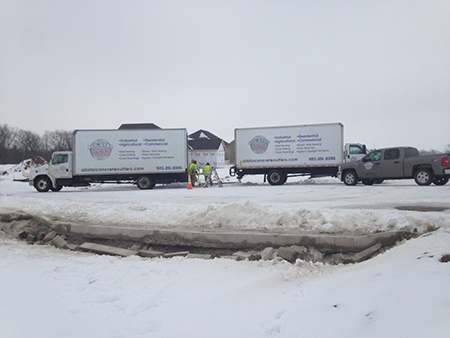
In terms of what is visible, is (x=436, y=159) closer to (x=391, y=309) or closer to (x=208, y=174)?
(x=208, y=174)

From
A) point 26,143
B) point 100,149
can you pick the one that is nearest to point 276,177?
point 100,149

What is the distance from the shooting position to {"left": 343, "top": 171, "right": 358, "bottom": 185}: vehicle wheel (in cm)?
1820

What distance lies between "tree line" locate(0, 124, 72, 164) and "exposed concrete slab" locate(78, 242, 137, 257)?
105 feet

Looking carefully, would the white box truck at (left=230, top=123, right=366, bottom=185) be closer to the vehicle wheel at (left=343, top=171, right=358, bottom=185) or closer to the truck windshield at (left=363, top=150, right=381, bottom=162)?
the vehicle wheel at (left=343, top=171, right=358, bottom=185)

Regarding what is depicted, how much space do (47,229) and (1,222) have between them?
168cm

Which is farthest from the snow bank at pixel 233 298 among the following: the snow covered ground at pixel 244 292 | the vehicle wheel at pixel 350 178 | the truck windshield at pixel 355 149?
the truck windshield at pixel 355 149

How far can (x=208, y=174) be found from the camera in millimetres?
22109

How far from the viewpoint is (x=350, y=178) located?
18312 millimetres

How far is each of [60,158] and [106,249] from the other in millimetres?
15786

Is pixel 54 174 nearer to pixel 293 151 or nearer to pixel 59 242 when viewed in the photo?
pixel 59 242

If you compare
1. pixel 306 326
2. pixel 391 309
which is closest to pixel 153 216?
pixel 306 326

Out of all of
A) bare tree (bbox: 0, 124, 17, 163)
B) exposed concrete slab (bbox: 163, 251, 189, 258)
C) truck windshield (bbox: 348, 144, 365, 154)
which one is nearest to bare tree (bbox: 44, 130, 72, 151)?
bare tree (bbox: 0, 124, 17, 163)

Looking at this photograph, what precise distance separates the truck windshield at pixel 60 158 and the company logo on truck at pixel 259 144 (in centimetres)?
1124

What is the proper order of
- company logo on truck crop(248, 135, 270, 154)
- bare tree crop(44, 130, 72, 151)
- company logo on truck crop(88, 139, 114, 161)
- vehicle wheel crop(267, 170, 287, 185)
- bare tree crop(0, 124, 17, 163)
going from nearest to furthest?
1. company logo on truck crop(88, 139, 114, 161)
2. vehicle wheel crop(267, 170, 287, 185)
3. company logo on truck crop(248, 135, 270, 154)
4. bare tree crop(0, 124, 17, 163)
5. bare tree crop(44, 130, 72, 151)
